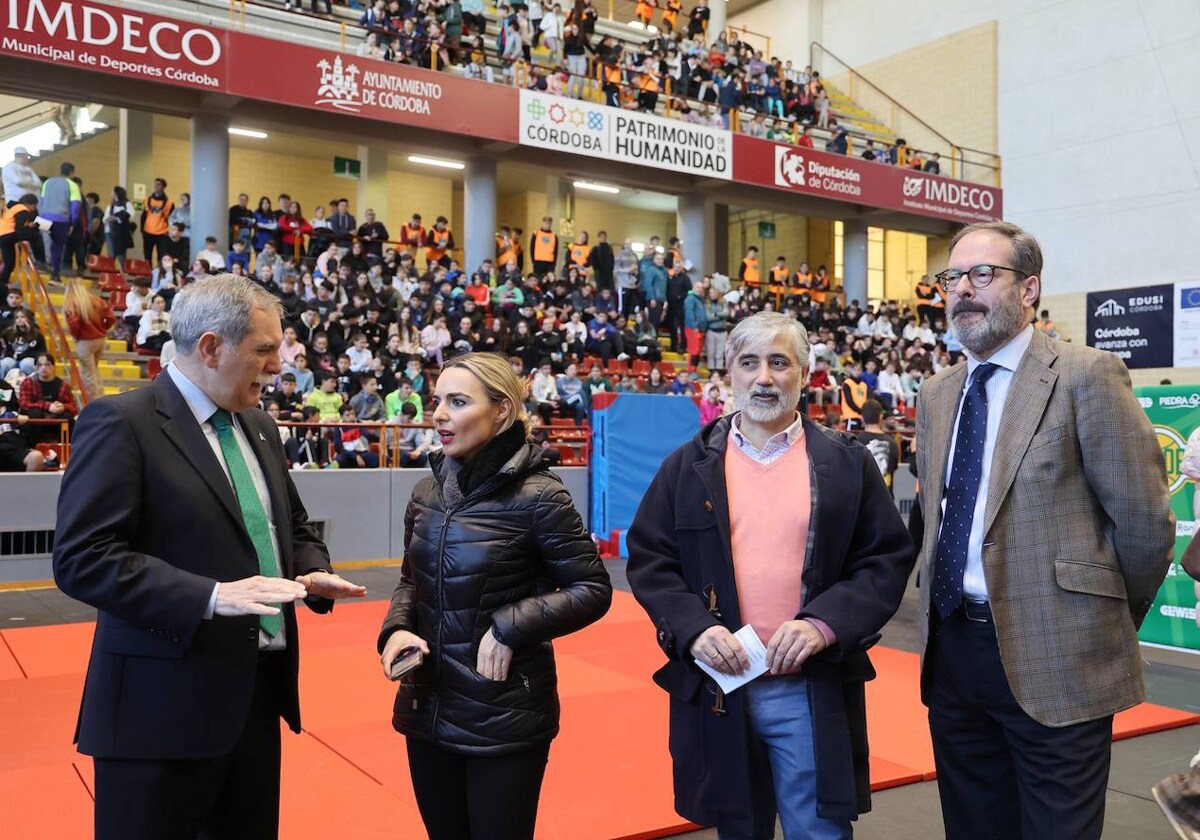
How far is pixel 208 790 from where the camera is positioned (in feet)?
8.25

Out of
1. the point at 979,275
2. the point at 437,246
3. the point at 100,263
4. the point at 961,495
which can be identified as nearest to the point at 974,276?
the point at 979,275

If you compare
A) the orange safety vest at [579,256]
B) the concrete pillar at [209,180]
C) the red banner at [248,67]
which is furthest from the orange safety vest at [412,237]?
the concrete pillar at [209,180]

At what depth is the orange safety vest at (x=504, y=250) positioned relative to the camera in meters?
20.6

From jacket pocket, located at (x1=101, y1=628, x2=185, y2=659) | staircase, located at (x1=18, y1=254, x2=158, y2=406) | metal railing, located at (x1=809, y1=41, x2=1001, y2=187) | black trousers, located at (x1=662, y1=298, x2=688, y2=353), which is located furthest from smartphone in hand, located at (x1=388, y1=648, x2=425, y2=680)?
metal railing, located at (x1=809, y1=41, x2=1001, y2=187)

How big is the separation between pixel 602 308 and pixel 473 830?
17.1m

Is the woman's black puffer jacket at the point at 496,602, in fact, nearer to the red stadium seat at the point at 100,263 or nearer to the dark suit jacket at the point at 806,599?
the dark suit jacket at the point at 806,599

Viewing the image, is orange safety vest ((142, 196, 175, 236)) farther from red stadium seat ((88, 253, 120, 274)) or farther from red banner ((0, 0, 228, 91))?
red banner ((0, 0, 228, 91))

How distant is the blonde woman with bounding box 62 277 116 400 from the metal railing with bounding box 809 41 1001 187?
72.7 feet

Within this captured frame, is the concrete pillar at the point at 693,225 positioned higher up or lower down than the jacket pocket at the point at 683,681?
higher up

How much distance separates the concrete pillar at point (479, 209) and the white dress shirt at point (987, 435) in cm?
1808

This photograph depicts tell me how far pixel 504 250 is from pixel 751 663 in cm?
1870

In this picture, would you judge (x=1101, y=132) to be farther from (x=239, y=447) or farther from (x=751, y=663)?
(x=239, y=447)

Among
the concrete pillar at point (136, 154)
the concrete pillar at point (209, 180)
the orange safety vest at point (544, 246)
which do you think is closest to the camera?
the concrete pillar at point (209, 180)

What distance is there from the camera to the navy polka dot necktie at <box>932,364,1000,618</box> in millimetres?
2818
